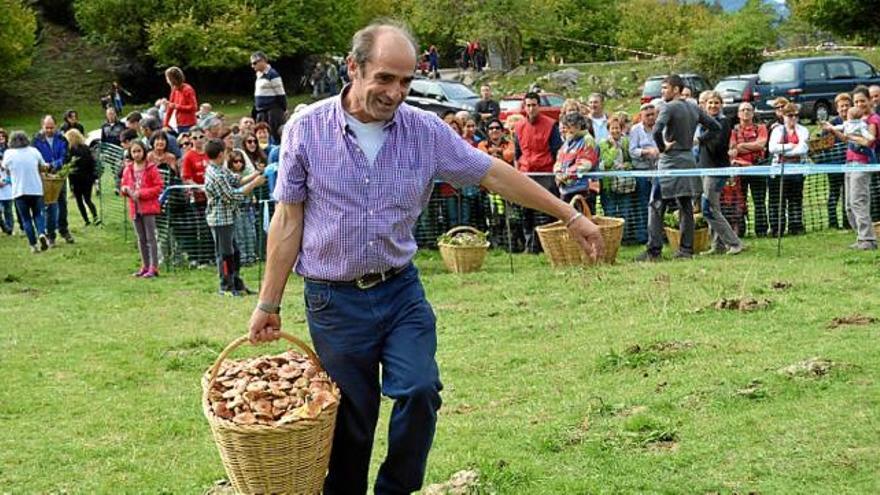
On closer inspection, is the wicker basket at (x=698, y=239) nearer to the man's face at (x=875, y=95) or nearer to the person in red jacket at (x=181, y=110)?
the man's face at (x=875, y=95)

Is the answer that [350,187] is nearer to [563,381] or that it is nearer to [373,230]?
[373,230]

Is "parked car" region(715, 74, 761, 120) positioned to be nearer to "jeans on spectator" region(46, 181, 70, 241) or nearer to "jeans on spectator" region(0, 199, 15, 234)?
"jeans on spectator" region(46, 181, 70, 241)

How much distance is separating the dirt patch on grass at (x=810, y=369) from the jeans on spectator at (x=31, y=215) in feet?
42.7

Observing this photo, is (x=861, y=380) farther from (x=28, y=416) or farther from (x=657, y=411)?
(x=28, y=416)

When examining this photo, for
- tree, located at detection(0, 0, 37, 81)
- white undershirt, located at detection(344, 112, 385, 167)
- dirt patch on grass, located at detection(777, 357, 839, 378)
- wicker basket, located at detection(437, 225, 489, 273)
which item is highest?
tree, located at detection(0, 0, 37, 81)

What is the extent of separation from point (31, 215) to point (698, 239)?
9.77 metres

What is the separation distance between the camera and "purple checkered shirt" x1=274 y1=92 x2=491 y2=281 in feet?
17.5

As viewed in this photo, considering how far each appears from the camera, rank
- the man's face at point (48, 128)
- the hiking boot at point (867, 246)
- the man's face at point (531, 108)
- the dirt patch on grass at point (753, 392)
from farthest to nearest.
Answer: the man's face at point (48, 128) < the man's face at point (531, 108) < the hiking boot at point (867, 246) < the dirt patch on grass at point (753, 392)

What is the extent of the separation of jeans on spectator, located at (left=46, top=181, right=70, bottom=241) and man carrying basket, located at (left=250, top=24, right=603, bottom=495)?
1440 centimetres

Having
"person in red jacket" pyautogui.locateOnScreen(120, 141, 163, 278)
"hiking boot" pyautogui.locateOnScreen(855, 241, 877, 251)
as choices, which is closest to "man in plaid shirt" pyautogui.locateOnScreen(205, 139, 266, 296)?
"person in red jacket" pyautogui.locateOnScreen(120, 141, 163, 278)

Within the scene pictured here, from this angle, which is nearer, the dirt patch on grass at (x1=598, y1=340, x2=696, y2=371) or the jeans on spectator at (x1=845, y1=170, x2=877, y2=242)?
the dirt patch on grass at (x1=598, y1=340, x2=696, y2=371)

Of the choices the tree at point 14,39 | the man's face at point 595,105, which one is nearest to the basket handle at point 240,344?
the man's face at point 595,105

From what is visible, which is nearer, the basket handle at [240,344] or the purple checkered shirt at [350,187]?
the purple checkered shirt at [350,187]

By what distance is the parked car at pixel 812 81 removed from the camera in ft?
110
